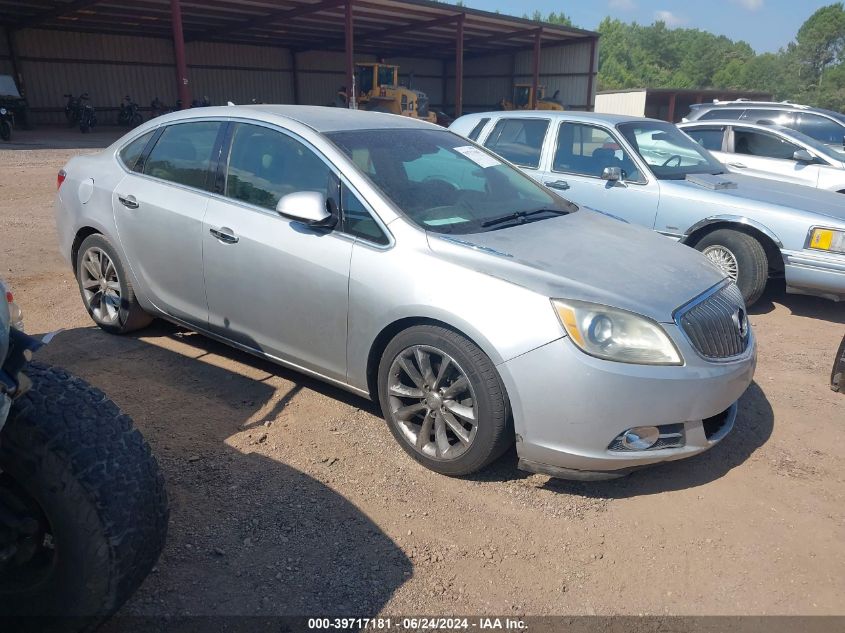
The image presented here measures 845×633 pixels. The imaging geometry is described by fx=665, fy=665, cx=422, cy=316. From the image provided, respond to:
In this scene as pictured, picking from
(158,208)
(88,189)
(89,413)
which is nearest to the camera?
(89,413)

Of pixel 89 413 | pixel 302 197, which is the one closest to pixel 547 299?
pixel 302 197

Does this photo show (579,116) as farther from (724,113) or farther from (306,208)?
(724,113)

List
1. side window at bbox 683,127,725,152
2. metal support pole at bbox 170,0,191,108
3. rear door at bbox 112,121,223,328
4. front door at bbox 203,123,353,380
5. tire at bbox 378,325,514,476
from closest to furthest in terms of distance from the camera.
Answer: tire at bbox 378,325,514,476, front door at bbox 203,123,353,380, rear door at bbox 112,121,223,328, side window at bbox 683,127,725,152, metal support pole at bbox 170,0,191,108

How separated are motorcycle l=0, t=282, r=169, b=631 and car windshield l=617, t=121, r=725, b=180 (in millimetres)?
5475

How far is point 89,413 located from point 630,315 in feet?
7.07

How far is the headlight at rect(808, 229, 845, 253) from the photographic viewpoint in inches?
214

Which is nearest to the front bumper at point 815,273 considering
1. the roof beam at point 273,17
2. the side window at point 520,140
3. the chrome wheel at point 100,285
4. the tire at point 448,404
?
the side window at point 520,140

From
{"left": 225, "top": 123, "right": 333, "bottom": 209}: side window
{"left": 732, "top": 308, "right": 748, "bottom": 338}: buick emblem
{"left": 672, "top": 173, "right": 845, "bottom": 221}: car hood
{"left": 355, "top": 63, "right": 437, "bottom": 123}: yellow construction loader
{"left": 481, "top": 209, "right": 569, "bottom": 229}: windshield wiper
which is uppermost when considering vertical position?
{"left": 355, "top": 63, "right": 437, "bottom": 123}: yellow construction loader

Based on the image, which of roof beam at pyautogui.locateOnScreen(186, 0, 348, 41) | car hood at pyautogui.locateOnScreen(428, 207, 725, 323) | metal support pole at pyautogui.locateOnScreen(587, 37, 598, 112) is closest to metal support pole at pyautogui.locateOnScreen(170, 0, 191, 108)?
roof beam at pyautogui.locateOnScreen(186, 0, 348, 41)

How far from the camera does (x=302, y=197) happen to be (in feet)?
11.1

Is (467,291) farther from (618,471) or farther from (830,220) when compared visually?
(830,220)

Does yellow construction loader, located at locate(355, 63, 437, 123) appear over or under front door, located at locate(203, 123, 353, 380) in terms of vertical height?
over

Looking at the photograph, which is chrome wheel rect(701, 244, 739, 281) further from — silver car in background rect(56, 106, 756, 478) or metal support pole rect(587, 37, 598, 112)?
metal support pole rect(587, 37, 598, 112)

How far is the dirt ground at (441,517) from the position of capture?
2533 mm
